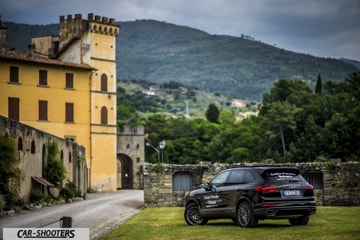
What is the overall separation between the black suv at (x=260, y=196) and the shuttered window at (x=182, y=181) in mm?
15652

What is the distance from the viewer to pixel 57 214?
34625 millimetres

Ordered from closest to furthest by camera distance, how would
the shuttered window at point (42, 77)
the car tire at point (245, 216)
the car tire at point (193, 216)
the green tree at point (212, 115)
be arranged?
the car tire at point (245, 216), the car tire at point (193, 216), the shuttered window at point (42, 77), the green tree at point (212, 115)

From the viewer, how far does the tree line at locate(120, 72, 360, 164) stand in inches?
3565

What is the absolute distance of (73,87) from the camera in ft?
257

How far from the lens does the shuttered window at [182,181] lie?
4041 cm

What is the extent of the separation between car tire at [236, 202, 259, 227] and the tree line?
50.0m

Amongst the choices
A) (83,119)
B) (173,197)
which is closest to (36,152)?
(173,197)

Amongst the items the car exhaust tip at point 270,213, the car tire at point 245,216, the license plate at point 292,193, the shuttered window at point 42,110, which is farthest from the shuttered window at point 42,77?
the car exhaust tip at point 270,213

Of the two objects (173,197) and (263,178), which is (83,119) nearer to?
(173,197)

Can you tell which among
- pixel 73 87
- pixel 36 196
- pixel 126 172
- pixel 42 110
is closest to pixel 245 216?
pixel 36 196

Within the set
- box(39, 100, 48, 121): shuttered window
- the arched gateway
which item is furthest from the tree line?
box(39, 100, 48, 121): shuttered window

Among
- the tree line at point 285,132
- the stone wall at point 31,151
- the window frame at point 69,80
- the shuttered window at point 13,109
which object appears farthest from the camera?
the tree line at point 285,132

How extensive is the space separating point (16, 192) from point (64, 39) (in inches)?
1928

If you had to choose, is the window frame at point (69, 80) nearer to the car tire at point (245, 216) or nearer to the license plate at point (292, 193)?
the car tire at point (245, 216)
